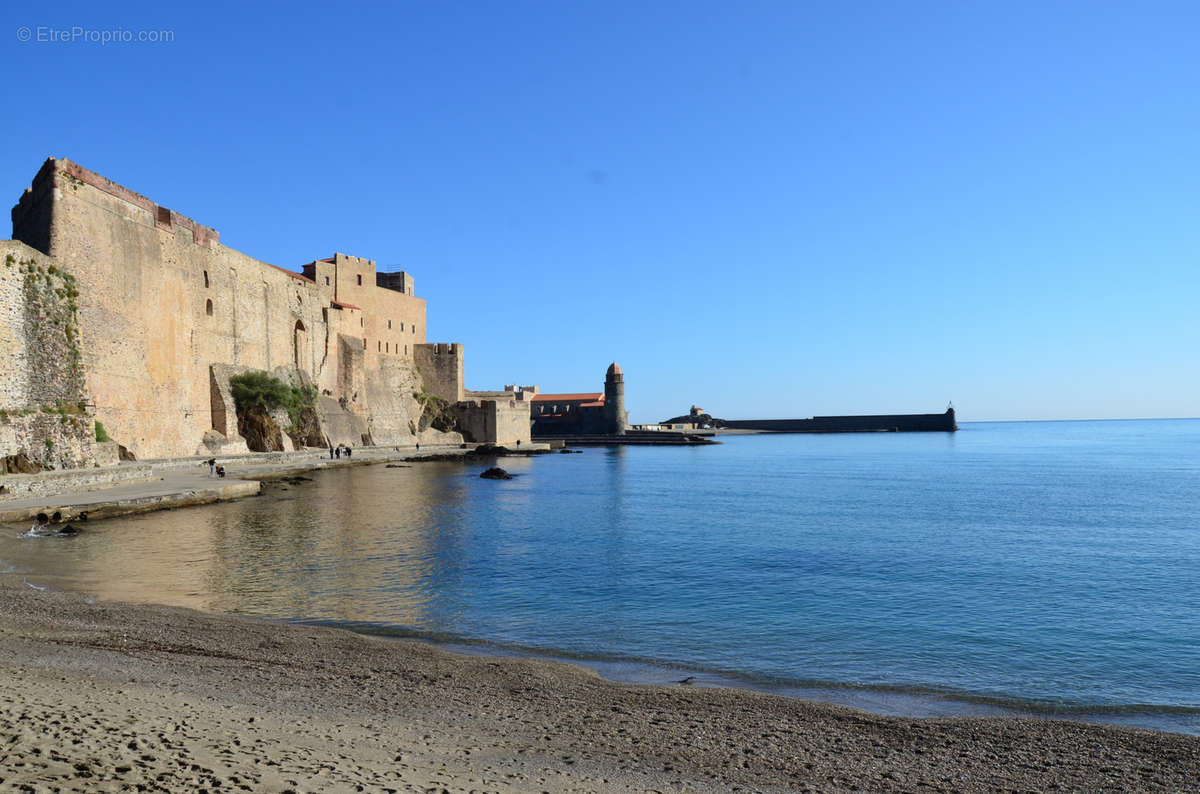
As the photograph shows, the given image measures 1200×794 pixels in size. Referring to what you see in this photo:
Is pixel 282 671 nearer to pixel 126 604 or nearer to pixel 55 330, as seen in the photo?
pixel 126 604

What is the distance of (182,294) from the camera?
2972cm

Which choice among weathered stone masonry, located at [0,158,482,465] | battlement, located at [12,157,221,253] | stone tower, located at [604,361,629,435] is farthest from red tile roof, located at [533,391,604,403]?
battlement, located at [12,157,221,253]

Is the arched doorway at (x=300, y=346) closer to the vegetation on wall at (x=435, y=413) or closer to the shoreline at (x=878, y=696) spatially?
the vegetation on wall at (x=435, y=413)

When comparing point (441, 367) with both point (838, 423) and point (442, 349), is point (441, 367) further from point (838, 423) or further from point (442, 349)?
point (838, 423)

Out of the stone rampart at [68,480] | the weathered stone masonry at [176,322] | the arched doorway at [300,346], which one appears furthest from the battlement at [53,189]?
the arched doorway at [300,346]

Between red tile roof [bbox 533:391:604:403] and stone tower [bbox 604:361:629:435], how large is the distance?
9.13 meters

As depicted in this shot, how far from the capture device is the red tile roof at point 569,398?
90000 millimetres

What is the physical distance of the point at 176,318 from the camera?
95.7ft

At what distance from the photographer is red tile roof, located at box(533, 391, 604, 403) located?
295ft

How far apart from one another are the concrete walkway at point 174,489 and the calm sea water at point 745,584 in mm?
449

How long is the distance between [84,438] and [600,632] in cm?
1680

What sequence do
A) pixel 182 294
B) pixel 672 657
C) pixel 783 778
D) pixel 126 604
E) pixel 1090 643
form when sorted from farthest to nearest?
pixel 182 294
pixel 126 604
pixel 1090 643
pixel 672 657
pixel 783 778

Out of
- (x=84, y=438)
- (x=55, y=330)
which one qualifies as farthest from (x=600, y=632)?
(x=55, y=330)

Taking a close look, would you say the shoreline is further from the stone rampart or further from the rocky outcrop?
the rocky outcrop
